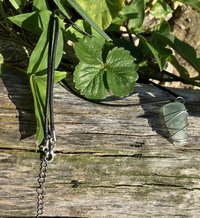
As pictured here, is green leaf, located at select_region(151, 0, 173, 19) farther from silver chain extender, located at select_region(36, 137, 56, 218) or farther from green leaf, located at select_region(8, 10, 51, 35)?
silver chain extender, located at select_region(36, 137, 56, 218)

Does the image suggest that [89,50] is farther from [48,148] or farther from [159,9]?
[159,9]

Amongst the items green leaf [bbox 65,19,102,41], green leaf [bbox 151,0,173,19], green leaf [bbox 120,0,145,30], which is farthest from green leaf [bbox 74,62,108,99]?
green leaf [bbox 151,0,173,19]

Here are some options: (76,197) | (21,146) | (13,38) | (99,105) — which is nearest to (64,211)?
(76,197)

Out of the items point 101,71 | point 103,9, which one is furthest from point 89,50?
point 103,9

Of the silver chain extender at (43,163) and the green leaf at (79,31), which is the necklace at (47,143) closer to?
the silver chain extender at (43,163)

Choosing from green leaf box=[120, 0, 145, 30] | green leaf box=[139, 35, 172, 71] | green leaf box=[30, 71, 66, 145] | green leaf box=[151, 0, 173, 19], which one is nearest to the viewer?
green leaf box=[30, 71, 66, 145]
